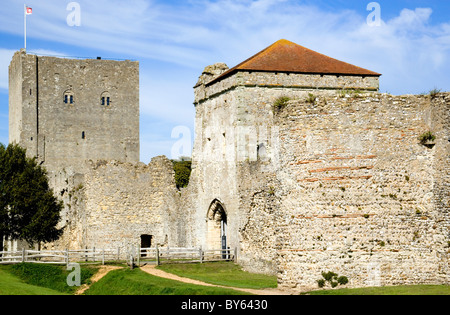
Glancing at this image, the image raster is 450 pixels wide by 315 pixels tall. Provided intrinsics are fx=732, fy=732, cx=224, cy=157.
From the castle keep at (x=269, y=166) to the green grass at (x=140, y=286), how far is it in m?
2.82

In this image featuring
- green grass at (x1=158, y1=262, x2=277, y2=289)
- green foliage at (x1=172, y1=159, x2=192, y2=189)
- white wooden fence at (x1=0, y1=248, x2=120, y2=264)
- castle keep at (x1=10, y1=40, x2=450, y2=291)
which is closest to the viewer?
castle keep at (x1=10, y1=40, x2=450, y2=291)

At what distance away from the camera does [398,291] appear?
18.4 meters

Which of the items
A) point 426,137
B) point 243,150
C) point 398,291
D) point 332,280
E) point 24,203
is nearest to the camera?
point 398,291

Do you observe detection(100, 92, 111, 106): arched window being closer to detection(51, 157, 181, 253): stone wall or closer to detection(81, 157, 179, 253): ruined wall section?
detection(51, 157, 181, 253): stone wall

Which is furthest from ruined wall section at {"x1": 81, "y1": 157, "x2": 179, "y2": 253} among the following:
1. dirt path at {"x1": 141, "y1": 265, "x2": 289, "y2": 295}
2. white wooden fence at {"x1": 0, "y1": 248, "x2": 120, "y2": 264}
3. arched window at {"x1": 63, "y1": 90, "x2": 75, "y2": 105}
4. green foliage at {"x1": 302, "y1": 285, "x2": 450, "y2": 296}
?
arched window at {"x1": 63, "y1": 90, "x2": 75, "y2": 105}

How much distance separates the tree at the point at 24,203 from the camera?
4169 centimetres

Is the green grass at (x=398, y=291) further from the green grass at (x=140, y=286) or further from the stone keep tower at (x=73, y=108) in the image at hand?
the stone keep tower at (x=73, y=108)

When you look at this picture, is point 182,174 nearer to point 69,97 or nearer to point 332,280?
point 69,97

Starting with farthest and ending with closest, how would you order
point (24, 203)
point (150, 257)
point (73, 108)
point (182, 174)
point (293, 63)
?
point (182, 174) → point (73, 108) → point (24, 203) → point (293, 63) → point (150, 257)

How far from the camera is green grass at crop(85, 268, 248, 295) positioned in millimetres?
21906

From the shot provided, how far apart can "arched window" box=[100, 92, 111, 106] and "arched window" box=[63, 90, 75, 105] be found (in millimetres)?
2497

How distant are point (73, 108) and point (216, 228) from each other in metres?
29.6

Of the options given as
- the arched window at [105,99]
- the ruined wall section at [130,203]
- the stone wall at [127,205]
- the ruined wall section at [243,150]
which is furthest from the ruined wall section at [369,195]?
the arched window at [105,99]

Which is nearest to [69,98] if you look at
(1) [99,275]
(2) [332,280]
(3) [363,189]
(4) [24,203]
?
(4) [24,203]
